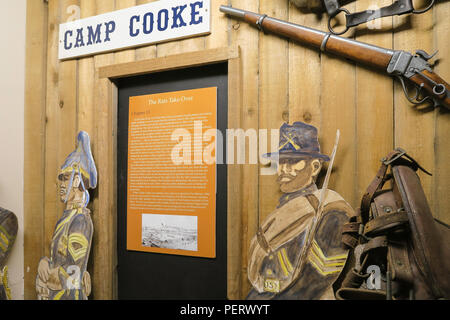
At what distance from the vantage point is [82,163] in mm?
1603

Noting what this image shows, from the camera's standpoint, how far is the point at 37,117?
5.90 feet

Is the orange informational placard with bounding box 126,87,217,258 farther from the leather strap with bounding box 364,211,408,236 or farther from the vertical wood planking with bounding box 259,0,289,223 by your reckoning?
the leather strap with bounding box 364,211,408,236

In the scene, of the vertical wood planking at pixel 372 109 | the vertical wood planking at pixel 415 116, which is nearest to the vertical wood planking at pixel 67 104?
the vertical wood planking at pixel 372 109

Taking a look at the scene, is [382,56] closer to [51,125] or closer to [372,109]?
[372,109]

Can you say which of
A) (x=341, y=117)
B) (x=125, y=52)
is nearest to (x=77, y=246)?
(x=125, y=52)

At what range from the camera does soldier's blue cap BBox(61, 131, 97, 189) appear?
1.58 m

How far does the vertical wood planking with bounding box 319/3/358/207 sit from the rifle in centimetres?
6

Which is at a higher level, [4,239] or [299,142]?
[299,142]

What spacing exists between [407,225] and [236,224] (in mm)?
594

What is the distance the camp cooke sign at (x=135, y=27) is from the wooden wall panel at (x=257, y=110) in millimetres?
38

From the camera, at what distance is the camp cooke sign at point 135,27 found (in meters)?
1.42

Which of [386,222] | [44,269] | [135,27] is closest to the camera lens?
[386,222]

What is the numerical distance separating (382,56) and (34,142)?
1612 millimetres

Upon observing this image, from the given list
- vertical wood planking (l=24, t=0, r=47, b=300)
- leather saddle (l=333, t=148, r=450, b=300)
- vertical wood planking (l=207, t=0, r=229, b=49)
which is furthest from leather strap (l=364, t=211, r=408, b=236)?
vertical wood planking (l=24, t=0, r=47, b=300)
